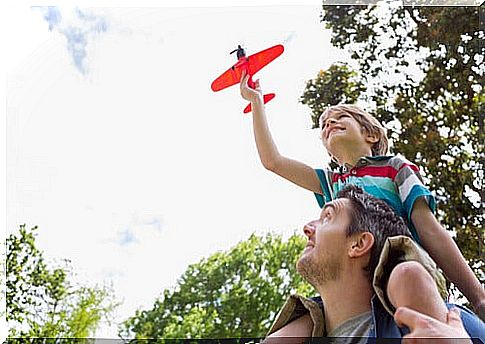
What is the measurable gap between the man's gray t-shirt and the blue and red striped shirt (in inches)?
17.1

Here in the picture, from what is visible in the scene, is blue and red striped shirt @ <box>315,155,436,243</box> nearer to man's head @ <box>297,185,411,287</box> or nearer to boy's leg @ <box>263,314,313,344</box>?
man's head @ <box>297,185,411,287</box>

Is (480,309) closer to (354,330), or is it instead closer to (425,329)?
(354,330)

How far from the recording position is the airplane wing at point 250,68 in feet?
6.80

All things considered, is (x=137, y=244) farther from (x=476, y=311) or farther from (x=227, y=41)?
(x=476, y=311)

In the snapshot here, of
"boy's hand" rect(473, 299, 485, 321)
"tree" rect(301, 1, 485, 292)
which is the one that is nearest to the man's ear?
"boy's hand" rect(473, 299, 485, 321)

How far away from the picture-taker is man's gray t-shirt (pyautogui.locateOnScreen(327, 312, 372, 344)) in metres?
1.03

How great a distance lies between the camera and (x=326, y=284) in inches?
44.1

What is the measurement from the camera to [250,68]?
2045mm

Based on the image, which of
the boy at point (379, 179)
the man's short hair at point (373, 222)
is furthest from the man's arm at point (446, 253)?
the man's short hair at point (373, 222)

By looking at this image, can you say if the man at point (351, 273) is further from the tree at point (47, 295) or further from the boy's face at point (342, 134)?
the tree at point (47, 295)

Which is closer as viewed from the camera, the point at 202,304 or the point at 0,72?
the point at 0,72

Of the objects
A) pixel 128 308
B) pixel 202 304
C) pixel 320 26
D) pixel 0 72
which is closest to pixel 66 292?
pixel 128 308

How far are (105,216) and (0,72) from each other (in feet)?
3.55

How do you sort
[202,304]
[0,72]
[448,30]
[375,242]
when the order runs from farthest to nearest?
[202,304] < [448,30] < [0,72] < [375,242]
